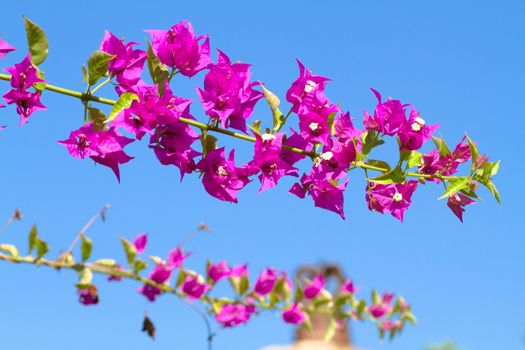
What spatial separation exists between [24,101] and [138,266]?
1217mm

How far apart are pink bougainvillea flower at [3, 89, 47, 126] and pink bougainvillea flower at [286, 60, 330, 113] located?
373 millimetres

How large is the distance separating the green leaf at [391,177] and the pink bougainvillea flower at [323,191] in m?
0.06

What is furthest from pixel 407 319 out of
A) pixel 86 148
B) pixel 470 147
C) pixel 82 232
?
pixel 86 148

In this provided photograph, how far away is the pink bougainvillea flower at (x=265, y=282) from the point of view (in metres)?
2.46

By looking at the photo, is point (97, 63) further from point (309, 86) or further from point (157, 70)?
→ point (309, 86)

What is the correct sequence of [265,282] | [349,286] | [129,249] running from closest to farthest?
1. [129,249]
2. [265,282]
3. [349,286]

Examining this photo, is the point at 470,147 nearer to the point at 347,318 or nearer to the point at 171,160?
the point at 171,160

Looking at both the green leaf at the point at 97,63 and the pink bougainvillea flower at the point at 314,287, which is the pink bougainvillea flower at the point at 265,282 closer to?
the pink bougainvillea flower at the point at 314,287

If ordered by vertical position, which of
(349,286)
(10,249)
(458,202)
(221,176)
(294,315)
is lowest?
(10,249)

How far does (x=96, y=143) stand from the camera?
0.99 metres

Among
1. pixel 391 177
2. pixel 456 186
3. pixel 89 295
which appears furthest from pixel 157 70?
pixel 89 295

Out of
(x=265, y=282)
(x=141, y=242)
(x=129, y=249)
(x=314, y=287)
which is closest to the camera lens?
A: (x=129, y=249)

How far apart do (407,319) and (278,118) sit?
2381 mm

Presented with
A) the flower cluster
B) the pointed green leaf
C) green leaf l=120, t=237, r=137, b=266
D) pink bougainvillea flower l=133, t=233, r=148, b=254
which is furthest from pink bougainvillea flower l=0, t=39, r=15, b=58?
pink bougainvillea flower l=133, t=233, r=148, b=254
